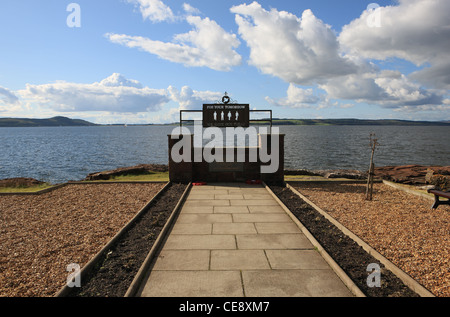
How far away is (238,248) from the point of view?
603 cm

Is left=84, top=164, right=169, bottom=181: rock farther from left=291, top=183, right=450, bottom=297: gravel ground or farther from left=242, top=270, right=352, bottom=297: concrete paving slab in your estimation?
left=242, top=270, right=352, bottom=297: concrete paving slab

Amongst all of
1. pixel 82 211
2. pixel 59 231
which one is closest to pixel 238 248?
pixel 59 231

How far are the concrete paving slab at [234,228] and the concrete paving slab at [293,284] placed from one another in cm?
207

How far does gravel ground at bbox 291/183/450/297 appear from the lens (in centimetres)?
524

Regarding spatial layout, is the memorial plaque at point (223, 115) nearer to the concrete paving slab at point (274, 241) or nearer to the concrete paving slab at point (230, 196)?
the concrete paving slab at point (230, 196)

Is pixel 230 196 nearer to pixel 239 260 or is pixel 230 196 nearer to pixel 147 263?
pixel 239 260

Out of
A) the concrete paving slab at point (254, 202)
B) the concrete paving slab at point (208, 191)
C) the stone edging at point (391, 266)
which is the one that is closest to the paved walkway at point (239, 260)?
the concrete paving slab at point (254, 202)

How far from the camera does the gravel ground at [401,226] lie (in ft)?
17.2

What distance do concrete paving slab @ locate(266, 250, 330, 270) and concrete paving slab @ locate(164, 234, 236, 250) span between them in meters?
0.96

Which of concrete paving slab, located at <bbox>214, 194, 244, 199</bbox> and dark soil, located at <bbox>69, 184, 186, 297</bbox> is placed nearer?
dark soil, located at <bbox>69, 184, 186, 297</bbox>

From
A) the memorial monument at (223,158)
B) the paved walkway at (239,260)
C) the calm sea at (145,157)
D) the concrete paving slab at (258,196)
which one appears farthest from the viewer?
the calm sea at (145,157)

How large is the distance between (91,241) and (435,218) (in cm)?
960

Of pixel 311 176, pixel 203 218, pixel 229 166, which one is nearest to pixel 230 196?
pixel 203 218

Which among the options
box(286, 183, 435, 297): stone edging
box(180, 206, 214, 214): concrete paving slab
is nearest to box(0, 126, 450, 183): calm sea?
box(286, 183, 435, 297): stone edging
